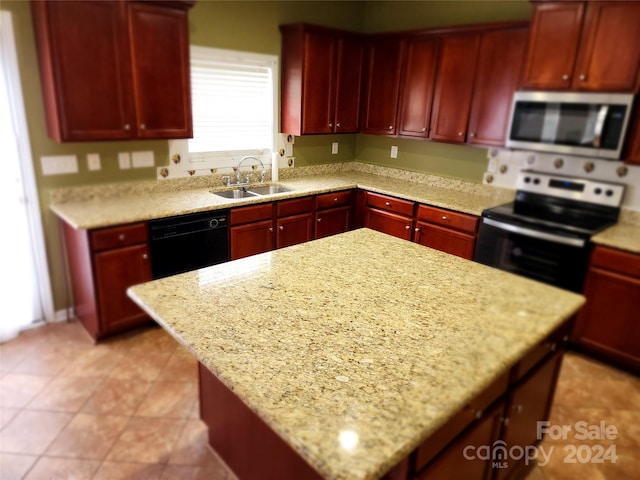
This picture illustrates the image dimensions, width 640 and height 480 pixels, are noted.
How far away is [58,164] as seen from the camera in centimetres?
309

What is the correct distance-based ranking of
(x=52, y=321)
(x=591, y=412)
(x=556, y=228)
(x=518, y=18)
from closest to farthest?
(x=591, y=412)
(x=556, y=228)
(x=52, y=321)
(x=518, y=18)

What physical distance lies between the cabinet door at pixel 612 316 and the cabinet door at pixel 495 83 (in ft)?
4.26

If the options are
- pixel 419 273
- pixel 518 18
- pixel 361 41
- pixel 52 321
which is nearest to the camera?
pixel 419 273

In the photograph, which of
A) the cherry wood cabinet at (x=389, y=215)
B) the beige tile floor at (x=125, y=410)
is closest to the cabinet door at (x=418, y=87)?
the cherry wood cabinet at (x=389, y=215)

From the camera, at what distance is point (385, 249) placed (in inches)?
91.7

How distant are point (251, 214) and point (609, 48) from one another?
9.05 feet

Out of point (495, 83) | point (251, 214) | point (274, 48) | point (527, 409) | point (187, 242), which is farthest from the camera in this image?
point (274, 48)

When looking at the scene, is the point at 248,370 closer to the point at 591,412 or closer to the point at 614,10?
the point at 591,412

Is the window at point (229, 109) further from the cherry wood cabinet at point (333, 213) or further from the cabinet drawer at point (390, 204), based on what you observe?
the cabinet drawer at point (390, 204)

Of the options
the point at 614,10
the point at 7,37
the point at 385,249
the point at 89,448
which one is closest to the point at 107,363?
the point at 89,448

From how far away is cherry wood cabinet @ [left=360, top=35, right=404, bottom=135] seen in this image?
4.14 metres

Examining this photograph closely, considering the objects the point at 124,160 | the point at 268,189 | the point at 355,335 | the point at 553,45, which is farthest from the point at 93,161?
the point at 553,45

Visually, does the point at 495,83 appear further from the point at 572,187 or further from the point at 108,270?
the point at 108,270

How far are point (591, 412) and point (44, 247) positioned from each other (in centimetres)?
381
